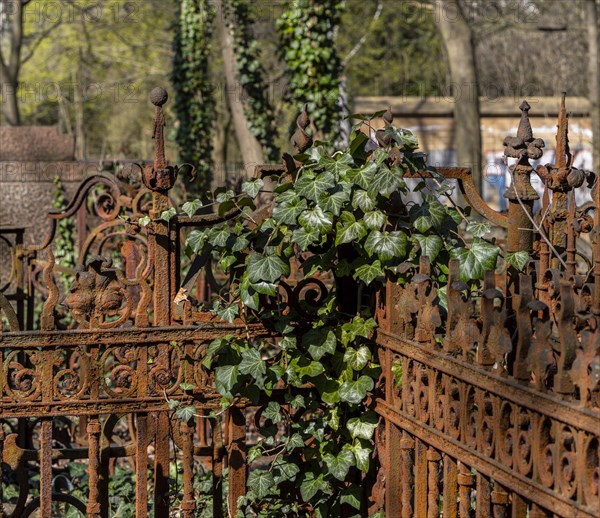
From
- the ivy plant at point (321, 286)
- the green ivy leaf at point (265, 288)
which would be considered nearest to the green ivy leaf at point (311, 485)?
the ivy plant at point (321, 286)

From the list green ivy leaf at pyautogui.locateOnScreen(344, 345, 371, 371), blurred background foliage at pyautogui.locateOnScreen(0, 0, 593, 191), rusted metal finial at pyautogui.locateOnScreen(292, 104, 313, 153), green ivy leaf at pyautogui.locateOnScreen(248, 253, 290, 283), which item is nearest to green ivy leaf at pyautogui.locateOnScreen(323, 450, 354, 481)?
green ivy leaf at pyautogui.locateOnScreen(344, 345, 371, 371)

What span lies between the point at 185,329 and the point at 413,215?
0.99 m

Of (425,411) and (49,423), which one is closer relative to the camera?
(425,411)

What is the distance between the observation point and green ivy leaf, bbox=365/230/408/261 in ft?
11.3

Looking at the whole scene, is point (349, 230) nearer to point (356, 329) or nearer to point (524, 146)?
point (356, 329)

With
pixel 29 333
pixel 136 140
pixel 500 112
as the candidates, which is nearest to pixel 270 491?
pixel 29 333

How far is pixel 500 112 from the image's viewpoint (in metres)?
21.7

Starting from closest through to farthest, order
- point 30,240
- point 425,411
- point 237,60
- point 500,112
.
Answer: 1. point 425,411
2. point 30,240
3. point 237,60
4. point 500,112

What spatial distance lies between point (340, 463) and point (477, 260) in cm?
93

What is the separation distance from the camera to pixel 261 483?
3.80m

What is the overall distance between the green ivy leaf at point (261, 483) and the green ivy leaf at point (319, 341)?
1.73ft

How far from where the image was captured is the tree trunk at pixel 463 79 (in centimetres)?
1588

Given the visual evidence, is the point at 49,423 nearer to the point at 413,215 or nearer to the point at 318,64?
the point at 413,215

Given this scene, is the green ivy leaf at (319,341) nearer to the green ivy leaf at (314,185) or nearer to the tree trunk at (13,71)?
the green ivy leaf at (314,185)
